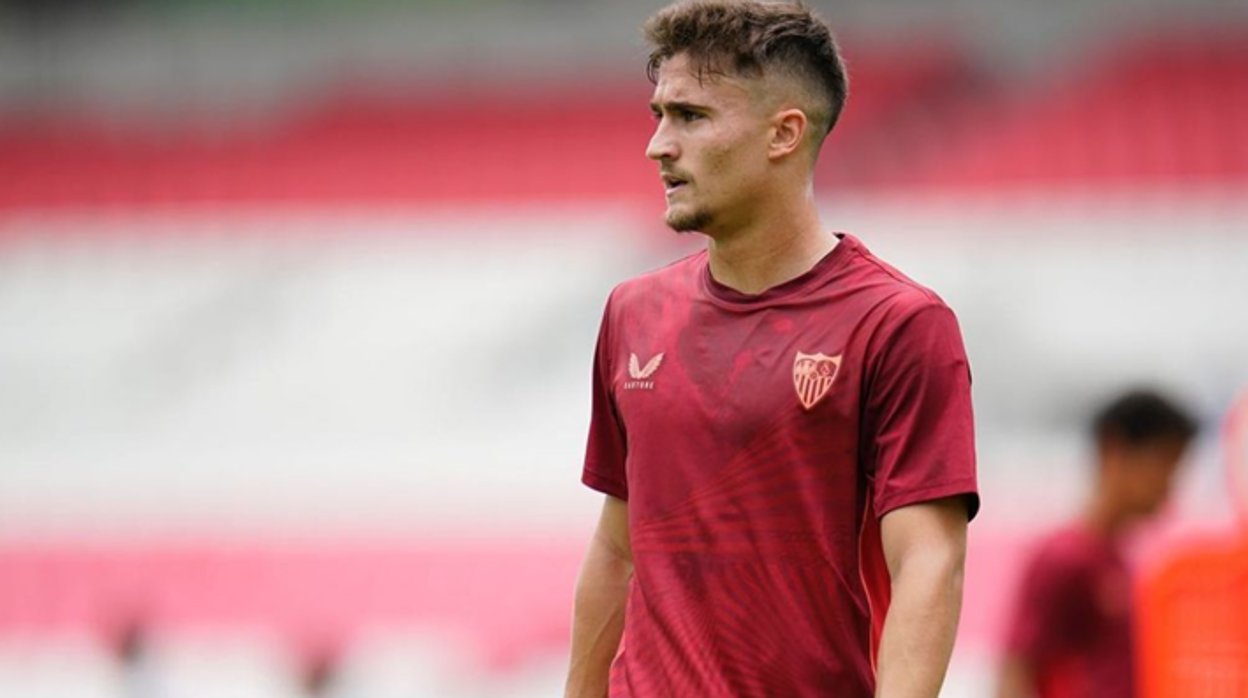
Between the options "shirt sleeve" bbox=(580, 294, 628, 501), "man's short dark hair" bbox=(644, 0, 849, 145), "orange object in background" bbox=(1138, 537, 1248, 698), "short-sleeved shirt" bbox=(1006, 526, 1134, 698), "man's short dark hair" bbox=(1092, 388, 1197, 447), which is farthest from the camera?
"man's short dark hair" bbox=(1092, 388, 1197, 447)

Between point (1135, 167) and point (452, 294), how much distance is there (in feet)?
13.7

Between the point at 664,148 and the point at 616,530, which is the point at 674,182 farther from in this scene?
the point at 616,530

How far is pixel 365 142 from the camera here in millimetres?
14102

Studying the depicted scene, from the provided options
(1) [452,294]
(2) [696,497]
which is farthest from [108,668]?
(2) [696,497]

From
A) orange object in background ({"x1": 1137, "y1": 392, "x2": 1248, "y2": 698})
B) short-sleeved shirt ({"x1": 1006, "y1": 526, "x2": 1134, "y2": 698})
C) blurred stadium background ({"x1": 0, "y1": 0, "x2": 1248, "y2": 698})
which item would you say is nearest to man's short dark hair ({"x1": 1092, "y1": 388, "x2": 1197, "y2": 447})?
short-sleeved shirt ({"x1": 1006, "y1": 526, "x2": 1134, "y2": 698})

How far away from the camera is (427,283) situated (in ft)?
43.1

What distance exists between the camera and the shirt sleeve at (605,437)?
3498mm

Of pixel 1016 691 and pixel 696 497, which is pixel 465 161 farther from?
pixel 696 497

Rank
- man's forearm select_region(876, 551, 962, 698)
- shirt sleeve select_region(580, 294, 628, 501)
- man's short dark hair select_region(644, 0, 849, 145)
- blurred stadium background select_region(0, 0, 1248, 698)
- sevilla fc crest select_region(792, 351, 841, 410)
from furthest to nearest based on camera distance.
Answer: blurred stadium background select_region(0, 0, 1248, 698) → shirt sleeve select_region(580, 294, 628, 501) → man's short dark hair select_region(644, 0, 849, 145) → sevilla fc crest select_region(792, 351, 841, 410) → man's forearm select_region(876, 551, 962, 698)

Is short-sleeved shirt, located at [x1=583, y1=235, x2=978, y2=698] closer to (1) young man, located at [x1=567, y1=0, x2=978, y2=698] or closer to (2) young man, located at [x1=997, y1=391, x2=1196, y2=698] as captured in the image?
(1) young man, located at [x1=567, y1=0, x2=978, y2=698]

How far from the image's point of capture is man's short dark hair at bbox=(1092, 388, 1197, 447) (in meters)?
→ 5.62

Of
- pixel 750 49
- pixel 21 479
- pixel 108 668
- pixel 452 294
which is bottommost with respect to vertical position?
pixel 108 668

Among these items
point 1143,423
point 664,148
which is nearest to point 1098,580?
point 1143,423

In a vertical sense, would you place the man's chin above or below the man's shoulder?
above
